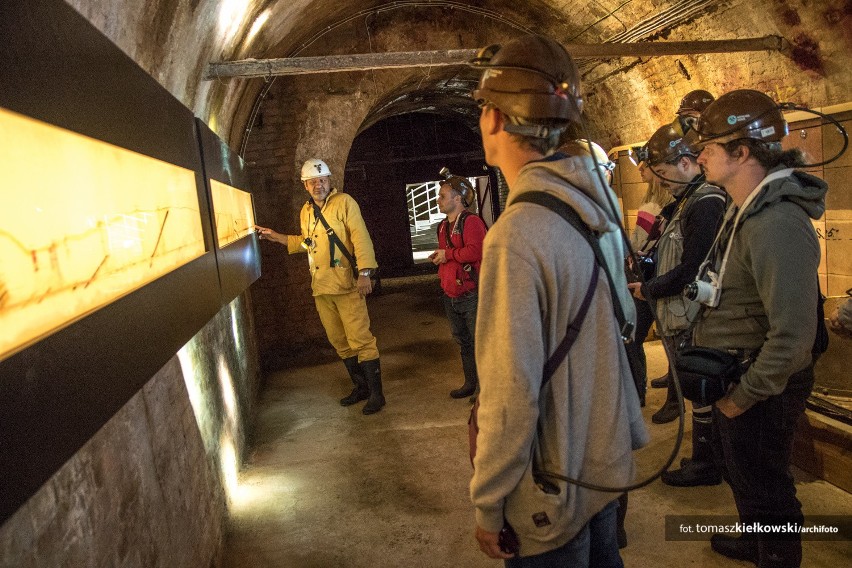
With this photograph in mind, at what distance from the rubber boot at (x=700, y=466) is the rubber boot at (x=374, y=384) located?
2630 mm

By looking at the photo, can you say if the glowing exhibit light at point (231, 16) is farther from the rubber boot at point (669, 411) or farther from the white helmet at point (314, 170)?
the rubber boot at point (669, 411)

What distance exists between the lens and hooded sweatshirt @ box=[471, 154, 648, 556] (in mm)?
1337

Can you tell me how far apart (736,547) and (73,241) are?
3.09m

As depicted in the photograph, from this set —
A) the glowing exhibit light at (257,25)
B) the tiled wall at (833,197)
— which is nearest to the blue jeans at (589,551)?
the tiled wall at (833,197)

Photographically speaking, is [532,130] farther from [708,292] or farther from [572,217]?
[708,292]

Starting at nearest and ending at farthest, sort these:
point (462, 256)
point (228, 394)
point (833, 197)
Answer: point (228, 394), point (833, 197), point (462, 256)

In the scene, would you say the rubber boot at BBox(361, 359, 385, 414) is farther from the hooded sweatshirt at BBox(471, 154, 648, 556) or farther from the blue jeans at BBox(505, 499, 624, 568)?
the hooded sweatshirt at BBox(471, 154, 648, 556)

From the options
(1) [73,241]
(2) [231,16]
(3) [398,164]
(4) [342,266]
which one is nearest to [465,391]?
(4) [342,266]

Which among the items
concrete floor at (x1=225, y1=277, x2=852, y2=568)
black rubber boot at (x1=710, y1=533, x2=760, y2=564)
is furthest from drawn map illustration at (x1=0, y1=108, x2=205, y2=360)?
black rubber boot at (x1=710, y1=533, x2=760, y2=564)

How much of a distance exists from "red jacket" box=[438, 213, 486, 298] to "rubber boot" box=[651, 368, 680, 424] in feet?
5.84

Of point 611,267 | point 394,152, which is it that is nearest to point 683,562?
point 611,267

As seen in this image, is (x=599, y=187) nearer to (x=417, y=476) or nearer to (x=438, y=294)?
(x=417, y=476)

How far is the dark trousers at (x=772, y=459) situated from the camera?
87.8 inches

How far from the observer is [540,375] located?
1367 millimetres
